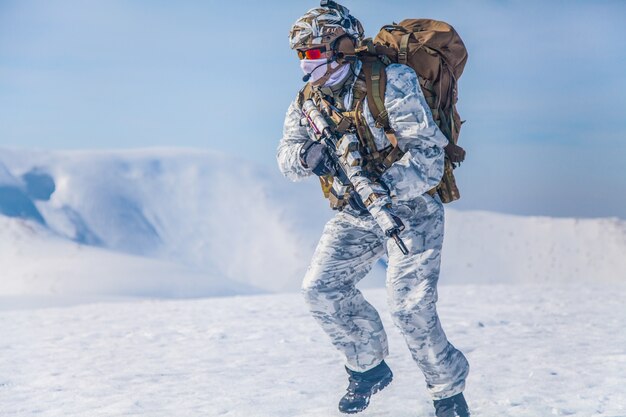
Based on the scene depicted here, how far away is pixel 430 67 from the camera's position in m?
4.14

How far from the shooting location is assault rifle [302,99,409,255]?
3.98m

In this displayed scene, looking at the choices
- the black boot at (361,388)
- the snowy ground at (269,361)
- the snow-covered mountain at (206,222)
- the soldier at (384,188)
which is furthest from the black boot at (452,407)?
the snow-covered mountain at (206,222)

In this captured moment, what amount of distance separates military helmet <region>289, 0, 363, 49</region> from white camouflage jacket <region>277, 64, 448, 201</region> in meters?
0.37

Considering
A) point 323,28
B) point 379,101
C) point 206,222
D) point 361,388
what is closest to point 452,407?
point 361,388

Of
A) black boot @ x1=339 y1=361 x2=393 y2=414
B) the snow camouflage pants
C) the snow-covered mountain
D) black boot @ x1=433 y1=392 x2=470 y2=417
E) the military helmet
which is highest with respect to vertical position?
the military helmet

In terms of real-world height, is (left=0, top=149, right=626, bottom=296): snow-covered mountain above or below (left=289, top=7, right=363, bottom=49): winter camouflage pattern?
below

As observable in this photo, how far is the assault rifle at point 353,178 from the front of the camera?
3982 mm

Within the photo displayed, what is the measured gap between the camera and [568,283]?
12.4 metres

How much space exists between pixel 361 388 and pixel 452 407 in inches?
24.5

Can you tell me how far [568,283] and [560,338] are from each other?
17.6 feet

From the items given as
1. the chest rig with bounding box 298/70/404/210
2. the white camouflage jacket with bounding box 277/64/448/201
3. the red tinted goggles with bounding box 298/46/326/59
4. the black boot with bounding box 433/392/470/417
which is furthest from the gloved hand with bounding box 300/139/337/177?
the black boot with bounding box 433/392/470/417

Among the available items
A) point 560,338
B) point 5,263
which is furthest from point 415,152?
point 5,263

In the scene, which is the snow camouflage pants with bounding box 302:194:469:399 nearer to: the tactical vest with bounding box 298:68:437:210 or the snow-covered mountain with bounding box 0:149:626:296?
the tactical vest with bounding box 298:68:437:210

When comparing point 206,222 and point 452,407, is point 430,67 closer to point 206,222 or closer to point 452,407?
point 452,407
